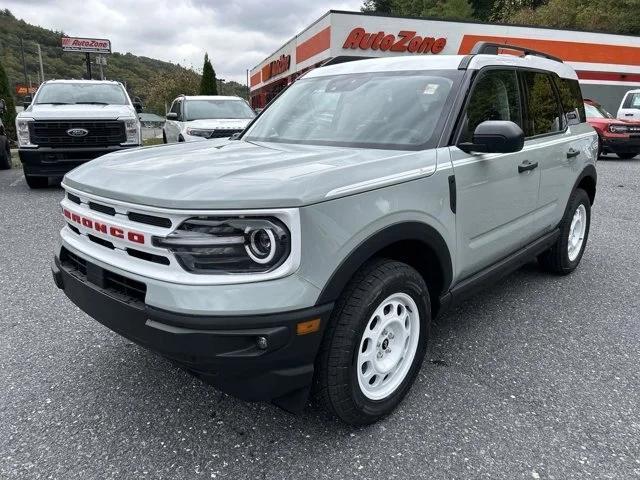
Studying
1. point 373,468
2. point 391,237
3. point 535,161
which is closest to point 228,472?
point 373,468

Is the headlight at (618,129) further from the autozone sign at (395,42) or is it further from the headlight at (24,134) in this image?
the headlight at (24,134)

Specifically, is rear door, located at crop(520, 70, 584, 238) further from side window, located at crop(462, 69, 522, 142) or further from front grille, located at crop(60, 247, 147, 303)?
front grille, located at crop(60, 247, 147, 303)

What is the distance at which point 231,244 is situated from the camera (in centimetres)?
194

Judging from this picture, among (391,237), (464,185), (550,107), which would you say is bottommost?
(391,237)

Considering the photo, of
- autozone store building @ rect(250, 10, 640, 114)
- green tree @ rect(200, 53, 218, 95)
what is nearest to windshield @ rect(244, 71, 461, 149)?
autozone store building @ rect(250, 10, 640, 114)

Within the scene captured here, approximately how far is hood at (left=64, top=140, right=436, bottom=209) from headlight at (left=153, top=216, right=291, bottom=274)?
0.08 meters

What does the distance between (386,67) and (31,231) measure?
491 centimetres

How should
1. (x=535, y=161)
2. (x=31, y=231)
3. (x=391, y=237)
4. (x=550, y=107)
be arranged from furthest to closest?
(x=31, y=231) < (x=550, y=107) < (x=535, y=161) < (x=391, y=237)

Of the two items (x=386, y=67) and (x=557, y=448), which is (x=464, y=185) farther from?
(x=557, y=448)

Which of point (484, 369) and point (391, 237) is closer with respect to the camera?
point (391, 237)

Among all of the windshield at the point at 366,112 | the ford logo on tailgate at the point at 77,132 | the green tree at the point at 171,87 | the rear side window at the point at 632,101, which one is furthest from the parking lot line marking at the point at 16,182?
the green tree at the point at 171,87

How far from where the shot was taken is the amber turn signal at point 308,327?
1.96 m

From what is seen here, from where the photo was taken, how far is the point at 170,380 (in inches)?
112

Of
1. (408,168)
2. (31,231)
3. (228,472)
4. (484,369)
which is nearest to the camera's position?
(228,472)
